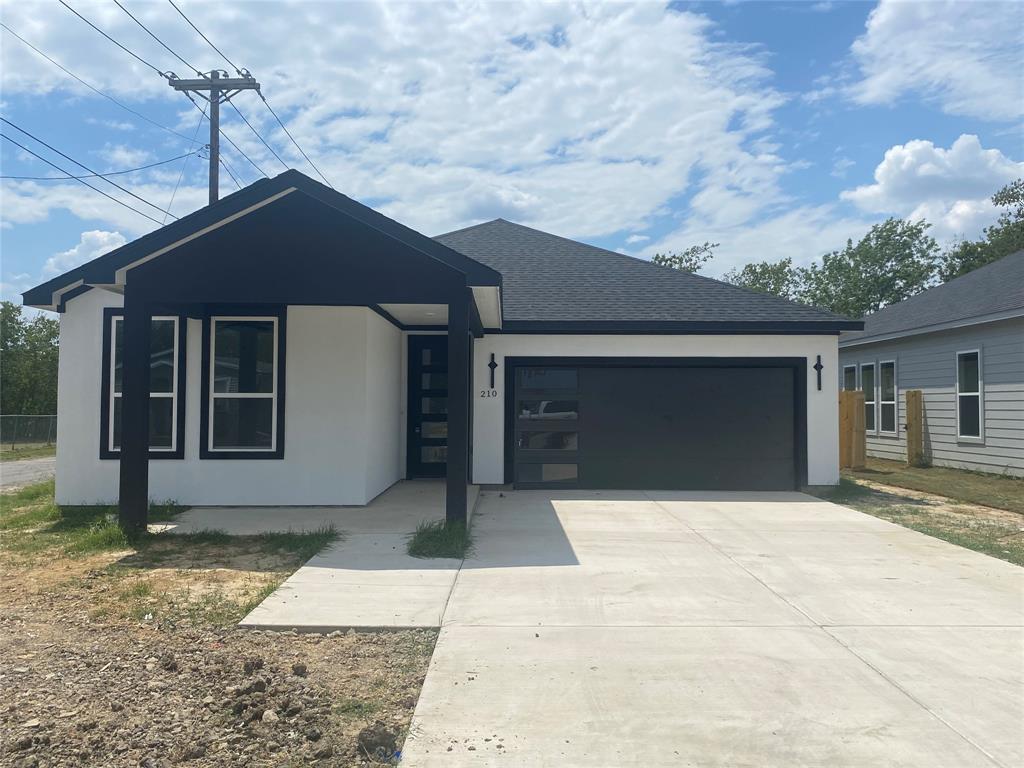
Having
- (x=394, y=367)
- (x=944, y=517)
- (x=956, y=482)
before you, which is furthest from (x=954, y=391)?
(x=394, y=367)

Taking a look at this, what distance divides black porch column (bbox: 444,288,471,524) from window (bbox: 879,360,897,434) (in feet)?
44.4

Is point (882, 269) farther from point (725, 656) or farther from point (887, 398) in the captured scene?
point (725, 656)

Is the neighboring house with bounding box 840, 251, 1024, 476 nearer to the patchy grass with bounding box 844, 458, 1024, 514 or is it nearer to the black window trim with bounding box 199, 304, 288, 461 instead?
the patchy grass with bounding box 844, 458, 1024, 514

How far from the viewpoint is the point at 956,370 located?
584 inches

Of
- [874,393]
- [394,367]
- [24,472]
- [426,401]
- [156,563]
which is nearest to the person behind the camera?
[156,563]

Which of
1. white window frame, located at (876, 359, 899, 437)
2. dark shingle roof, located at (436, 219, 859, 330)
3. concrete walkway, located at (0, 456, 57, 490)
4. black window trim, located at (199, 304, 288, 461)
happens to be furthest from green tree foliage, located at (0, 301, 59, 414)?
white window frame, located at (876, 359, 899, 437)

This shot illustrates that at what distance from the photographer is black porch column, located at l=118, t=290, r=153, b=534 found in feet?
24.6

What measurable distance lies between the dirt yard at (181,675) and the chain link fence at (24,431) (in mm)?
20732

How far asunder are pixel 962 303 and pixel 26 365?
3613cm

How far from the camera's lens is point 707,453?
11.7 metres

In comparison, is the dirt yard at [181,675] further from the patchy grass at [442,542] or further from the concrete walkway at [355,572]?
the patchy grass at [442,542]

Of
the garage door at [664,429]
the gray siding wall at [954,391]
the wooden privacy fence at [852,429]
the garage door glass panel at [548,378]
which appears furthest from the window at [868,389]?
the garage door glass panel at [548,378]

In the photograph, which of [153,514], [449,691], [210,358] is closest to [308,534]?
[153,514]

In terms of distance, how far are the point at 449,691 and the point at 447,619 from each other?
119cm
